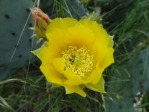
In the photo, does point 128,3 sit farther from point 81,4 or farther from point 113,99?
point 113,99

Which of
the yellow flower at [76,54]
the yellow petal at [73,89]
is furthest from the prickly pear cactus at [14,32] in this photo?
the yellow petal at [73,89]

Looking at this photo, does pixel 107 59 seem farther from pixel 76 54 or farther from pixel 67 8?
pixel 67 8

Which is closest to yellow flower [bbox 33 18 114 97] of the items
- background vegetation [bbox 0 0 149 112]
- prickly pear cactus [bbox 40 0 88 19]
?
background vegetation [bbox 0 0 149 112]

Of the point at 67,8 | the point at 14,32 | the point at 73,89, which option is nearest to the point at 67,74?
the point at 73,89

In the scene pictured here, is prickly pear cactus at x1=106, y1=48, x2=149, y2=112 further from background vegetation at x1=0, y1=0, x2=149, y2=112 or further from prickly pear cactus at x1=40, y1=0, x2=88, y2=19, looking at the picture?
prickly pear cactus at x1=40, y1=0, x2=88, y2=19

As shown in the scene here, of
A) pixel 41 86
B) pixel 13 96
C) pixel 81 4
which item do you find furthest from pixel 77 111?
pixel 81 4
